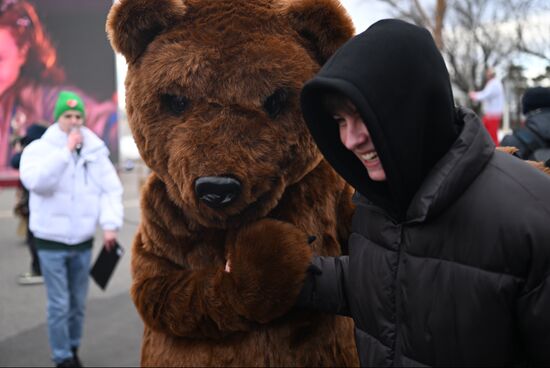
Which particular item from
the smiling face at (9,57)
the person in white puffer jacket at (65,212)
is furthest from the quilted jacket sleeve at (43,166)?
the smiling face at (9,57)

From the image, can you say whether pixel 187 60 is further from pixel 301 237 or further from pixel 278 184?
pixel 301 237

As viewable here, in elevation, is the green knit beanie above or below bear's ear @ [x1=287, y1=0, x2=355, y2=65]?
below

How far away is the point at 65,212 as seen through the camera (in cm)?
391

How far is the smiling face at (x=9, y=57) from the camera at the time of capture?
15.8 meters

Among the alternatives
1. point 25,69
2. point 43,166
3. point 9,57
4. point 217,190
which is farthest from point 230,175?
point 9,57

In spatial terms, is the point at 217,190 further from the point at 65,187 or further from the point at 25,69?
the point at 25,69

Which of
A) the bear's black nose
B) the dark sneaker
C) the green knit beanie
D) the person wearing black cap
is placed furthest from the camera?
the dark sneaker

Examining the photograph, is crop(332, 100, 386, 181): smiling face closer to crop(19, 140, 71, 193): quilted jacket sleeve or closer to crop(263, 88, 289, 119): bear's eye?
crop(263, 88, 289, 119): bear's eye

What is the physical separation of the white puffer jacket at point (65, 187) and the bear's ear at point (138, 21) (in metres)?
1.89

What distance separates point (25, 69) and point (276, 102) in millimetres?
15812

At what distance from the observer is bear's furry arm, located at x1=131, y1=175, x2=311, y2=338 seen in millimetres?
1936

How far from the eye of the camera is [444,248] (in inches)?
55.1

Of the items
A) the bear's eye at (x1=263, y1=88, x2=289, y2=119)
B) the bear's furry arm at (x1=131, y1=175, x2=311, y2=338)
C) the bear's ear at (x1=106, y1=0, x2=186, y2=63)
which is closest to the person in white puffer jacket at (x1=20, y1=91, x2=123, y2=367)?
the bear's furry arm at (x1=131, y1=175, x2=311, y2=338)

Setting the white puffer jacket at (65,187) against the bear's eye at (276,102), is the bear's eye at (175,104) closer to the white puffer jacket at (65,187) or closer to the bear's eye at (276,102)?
the bear's eye at (276,102)
